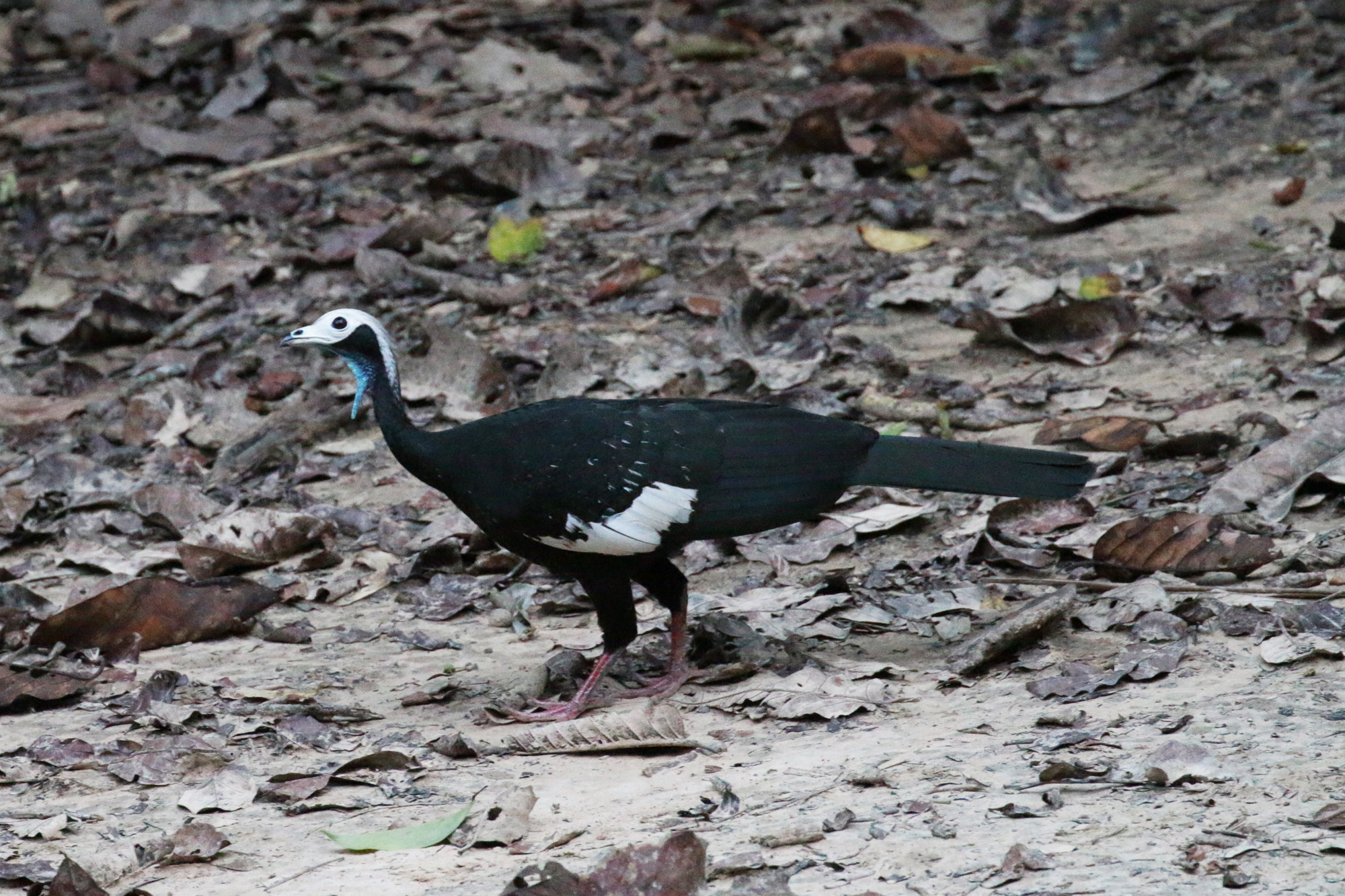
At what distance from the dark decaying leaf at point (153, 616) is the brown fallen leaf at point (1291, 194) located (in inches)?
178

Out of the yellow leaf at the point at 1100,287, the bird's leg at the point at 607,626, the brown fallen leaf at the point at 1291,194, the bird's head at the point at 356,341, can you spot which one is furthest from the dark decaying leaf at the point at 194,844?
the brown fallen leaf at the point at 1291,194

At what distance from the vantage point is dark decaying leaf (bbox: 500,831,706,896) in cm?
298

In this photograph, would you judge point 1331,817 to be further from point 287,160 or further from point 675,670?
point 287,160

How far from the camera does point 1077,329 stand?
20.4 ft

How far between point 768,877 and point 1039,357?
3.58 m

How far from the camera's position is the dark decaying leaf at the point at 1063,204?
7.23 meters

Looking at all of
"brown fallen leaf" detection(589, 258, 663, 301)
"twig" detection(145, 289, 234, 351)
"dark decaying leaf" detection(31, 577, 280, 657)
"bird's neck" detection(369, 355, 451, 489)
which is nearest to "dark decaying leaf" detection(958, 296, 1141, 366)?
"brown fallen leaf" detection(589, 258, 663, 301)

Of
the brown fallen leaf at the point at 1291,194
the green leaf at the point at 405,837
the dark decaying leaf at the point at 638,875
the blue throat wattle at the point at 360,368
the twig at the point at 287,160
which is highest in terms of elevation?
the blue throat wattle at the point at 360,368

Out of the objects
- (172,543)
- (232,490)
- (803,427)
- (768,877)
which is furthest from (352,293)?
(768,877)

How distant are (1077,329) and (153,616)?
3.42m

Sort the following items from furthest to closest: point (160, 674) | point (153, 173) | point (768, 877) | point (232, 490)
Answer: point (153, 173) < point (232, 490) < point (160, 674) < point (768, 877)

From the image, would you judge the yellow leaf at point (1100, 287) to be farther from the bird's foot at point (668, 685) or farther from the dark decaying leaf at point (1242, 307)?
the bird's foot at point (668, 685)

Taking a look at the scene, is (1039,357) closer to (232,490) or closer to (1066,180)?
(1066,180)

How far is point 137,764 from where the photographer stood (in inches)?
154
